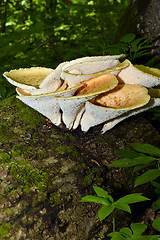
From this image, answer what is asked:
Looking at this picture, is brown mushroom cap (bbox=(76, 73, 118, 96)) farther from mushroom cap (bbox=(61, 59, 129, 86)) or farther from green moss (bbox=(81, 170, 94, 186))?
green moss (bbox=(81, 170, 94, 186))

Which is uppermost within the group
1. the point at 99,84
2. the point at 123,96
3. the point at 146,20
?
the point at 146,20

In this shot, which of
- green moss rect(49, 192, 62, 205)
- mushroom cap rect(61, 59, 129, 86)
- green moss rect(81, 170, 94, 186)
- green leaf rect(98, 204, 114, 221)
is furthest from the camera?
green moss rect(81, 170, 94, 186)

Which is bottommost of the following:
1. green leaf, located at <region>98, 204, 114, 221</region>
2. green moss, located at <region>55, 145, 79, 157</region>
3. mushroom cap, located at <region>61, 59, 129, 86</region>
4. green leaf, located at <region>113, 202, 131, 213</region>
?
green moss, located at <region>55, 145, 79, 157</region>

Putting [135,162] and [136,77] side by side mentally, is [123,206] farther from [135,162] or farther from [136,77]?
[136,77]

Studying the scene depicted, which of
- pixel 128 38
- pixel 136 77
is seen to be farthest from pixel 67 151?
pixel 128 38

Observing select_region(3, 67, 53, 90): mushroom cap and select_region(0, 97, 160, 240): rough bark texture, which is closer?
select_region(0, 97, 160, 240): rough bark texture

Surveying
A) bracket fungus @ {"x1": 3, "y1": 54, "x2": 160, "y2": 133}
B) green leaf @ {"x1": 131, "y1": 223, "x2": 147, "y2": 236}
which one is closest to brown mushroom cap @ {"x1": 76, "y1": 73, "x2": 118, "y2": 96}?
bracket fungus @ {"x1": 3, "y1": 54, "x2": 160, "y2": 133}

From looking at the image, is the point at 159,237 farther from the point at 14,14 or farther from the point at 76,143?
the point at 14,14

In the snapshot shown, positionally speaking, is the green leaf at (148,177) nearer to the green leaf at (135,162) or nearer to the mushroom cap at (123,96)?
the green leaf at (135,162)

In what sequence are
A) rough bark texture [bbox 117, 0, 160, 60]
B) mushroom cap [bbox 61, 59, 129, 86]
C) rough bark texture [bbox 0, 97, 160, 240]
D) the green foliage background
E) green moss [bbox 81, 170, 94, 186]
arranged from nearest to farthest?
rough bark texture [bbox 0, 97, 160, 240] < mushroom cap [bbox 61, 59, 129, 86] < green moss [bbox 81, 170, 94, 186] < rough bark texture [bbox 117, 0, 160, 60] < the green foliage background
